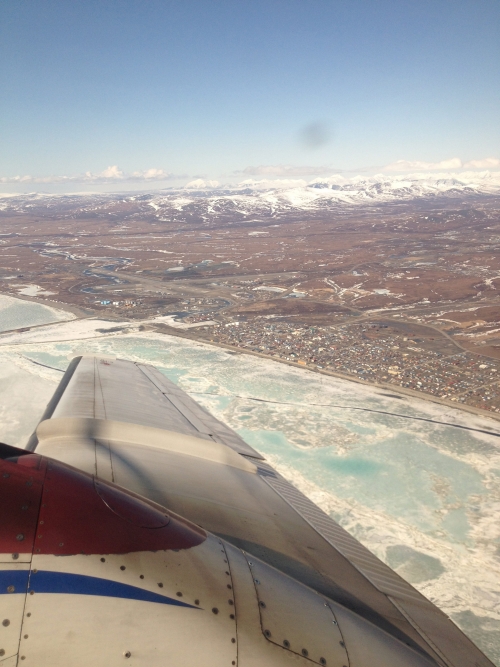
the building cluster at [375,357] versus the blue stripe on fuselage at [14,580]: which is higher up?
the blue stripe on fuselage at [14,580]

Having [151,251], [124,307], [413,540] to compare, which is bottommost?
[413,540]

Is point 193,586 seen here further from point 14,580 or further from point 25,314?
point 25,314

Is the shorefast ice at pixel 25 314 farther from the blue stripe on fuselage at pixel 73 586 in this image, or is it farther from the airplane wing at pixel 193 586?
the blue stripe on fuselage at pixel 73 586

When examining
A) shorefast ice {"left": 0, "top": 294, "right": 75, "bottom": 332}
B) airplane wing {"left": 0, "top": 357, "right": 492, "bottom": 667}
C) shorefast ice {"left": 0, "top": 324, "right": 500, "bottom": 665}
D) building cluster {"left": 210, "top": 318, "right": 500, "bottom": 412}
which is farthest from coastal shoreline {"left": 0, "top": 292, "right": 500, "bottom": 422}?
airplane wing {"left": 0, "top": 357, "right": 492, "bottom": 667}

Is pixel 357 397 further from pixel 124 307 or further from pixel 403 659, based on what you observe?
pixel 124 307

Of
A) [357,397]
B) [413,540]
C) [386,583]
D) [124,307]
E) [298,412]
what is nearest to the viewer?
[386,583]

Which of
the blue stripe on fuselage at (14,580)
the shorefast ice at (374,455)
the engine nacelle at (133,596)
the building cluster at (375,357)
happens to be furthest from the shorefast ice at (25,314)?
the blue stripe on fuselage at (14,580)

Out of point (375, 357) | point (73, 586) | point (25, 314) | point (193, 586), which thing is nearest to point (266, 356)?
point (375, 357)

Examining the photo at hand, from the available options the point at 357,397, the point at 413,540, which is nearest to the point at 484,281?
the point at 357,397
